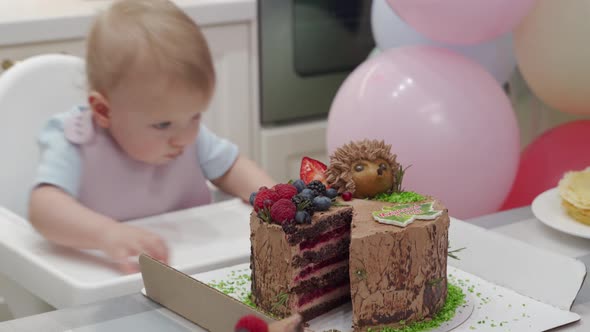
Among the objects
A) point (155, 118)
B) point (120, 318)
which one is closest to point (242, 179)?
point (155, 118)

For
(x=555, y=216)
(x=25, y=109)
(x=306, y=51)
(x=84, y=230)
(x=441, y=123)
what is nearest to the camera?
(x=555, y=216)

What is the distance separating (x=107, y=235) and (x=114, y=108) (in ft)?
0.99

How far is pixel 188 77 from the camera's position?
160cm

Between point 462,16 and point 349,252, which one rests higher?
point 462,16

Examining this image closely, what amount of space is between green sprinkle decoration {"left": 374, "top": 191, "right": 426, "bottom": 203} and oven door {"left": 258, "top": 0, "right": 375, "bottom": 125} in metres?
1.61

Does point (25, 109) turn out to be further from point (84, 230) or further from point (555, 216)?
point (555, 216)

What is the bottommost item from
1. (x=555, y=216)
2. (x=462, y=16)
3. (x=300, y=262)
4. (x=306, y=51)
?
(x=306, y=51)

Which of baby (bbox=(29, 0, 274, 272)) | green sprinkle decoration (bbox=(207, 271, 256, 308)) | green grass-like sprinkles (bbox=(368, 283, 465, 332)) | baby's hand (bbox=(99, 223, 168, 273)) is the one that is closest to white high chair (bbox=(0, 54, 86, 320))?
baby (bbox=(29, 0, 274, 272))

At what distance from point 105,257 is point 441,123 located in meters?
0.63

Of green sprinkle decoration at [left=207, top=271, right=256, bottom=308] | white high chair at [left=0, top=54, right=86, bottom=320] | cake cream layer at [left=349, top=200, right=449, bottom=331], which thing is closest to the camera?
cake cream layer at [left=349, top=200, right=449, bottom=331]

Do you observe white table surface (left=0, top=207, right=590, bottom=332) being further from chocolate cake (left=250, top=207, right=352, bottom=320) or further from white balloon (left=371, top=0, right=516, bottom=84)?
white balloon (left=371, top=0, right=516, bottom=84)

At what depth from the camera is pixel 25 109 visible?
174 cm

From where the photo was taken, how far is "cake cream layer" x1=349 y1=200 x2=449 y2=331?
3.12ft

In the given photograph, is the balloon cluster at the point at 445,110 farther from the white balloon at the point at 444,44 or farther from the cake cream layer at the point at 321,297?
the cake cream layer at the point at 321,297
